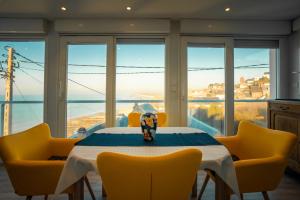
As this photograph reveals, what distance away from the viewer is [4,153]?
1.46m

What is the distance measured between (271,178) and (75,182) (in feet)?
4.66

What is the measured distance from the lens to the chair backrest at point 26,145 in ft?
4.82

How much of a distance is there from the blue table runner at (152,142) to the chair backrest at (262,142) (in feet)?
1.36

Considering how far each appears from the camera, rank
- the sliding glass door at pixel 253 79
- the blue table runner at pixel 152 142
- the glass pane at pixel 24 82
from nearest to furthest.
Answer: the blue table runner at pixel 152 142 → the glass pane at pixel 24 82 → the sliding glass door at pixel 253 79

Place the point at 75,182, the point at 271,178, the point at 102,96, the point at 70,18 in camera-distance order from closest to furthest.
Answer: the point at 75,182 → the point at 271,178 → the point at 70,18 → the point at 102,96

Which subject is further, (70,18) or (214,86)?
(214,86)

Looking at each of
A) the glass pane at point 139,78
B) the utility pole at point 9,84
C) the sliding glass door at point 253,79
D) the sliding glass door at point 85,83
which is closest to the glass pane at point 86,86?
the sliding glass door at point 85,83

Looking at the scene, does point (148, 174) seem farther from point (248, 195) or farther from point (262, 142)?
point (248, 195)

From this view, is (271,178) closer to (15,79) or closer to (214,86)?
(214,86)

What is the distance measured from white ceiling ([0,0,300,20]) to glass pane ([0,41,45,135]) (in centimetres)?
61

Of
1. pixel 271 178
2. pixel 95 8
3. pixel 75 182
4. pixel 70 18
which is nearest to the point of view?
pixel 75 182

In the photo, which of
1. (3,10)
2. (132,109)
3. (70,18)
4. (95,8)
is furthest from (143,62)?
(3,10)

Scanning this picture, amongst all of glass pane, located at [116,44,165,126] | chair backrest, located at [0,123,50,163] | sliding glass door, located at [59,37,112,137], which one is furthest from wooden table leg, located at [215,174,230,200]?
sliding glass door, located at [59,37,112,137]

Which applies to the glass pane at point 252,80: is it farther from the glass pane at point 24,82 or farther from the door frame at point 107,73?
the glass pane at point 24,82
